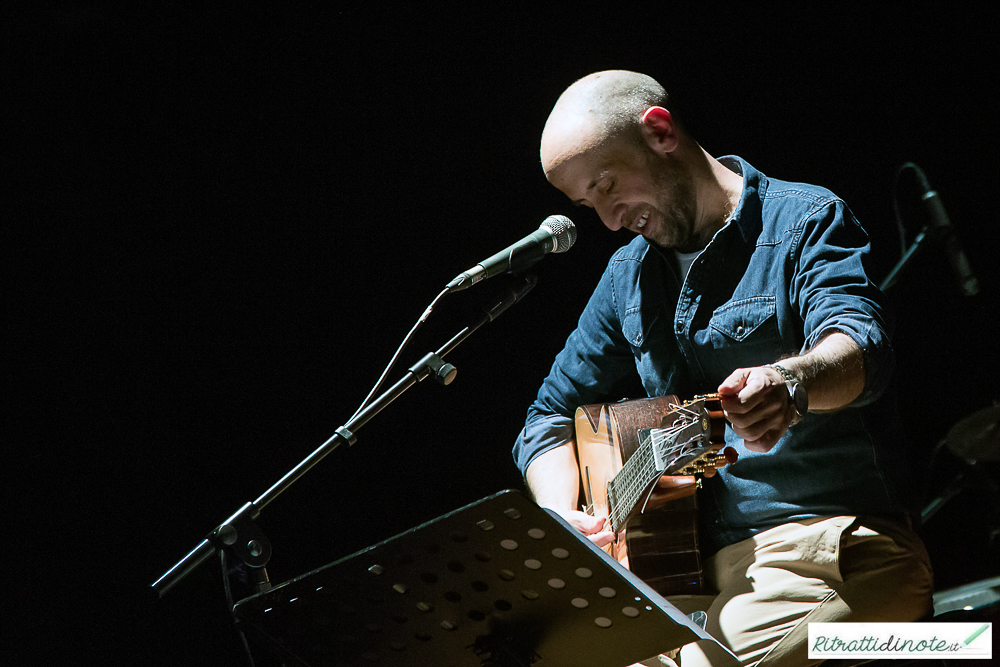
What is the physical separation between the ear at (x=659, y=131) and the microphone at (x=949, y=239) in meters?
1.00

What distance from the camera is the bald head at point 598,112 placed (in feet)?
6.57

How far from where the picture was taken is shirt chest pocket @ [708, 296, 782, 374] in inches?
73.6

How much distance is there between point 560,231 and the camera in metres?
1.94

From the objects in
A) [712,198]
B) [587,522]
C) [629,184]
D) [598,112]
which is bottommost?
[587,522]

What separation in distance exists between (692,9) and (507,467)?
1.76 metres

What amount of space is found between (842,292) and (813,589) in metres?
0.62

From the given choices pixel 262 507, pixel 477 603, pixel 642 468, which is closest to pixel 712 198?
pixel 642 468

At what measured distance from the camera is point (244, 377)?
110 inches

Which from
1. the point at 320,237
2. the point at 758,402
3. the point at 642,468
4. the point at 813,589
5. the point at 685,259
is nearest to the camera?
the point at 758,402

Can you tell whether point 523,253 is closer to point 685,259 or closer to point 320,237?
point 685,259

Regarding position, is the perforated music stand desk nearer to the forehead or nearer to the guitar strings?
the guitar strings

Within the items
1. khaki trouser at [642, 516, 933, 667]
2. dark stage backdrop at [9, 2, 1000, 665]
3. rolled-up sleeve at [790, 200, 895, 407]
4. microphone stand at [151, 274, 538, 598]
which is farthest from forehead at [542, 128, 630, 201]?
khaki trouser at [642, 516, 933, 667]

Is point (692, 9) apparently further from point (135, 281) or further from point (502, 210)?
point (135, 281)

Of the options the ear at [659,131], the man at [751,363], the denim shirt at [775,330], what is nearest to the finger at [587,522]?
the man at [751,363]
